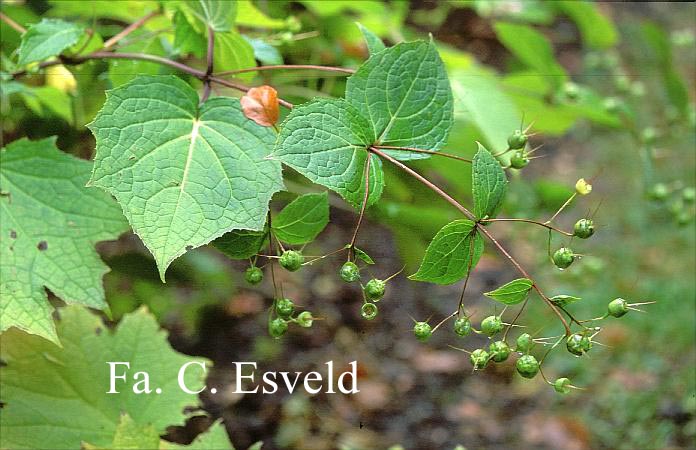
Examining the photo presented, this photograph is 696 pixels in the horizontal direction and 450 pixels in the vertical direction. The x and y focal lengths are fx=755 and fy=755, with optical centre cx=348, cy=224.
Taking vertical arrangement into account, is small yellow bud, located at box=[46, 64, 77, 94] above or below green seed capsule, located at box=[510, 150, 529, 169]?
below

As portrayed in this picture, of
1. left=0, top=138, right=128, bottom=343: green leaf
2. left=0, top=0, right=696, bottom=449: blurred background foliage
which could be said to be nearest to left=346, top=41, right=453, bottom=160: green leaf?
left=0, top=0, right=696, bottom=449: blurred background foliage

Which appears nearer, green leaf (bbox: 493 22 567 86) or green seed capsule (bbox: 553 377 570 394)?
green seed capsule (bbox: 553 377 570 394)

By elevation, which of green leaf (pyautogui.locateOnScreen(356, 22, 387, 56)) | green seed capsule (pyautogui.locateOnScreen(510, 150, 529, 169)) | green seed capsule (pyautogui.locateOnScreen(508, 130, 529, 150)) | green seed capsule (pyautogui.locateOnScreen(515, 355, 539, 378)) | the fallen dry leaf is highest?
green leaf (pyautogui.locateOnScreen(356, 22, 387, 56))

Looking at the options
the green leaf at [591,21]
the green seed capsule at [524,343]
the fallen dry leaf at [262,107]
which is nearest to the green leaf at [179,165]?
the fallen dry leaf at [262,107]

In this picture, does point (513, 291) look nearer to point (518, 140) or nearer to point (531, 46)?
point (518, 140)

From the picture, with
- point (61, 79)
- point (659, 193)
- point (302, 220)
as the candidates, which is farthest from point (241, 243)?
point (659, 193)

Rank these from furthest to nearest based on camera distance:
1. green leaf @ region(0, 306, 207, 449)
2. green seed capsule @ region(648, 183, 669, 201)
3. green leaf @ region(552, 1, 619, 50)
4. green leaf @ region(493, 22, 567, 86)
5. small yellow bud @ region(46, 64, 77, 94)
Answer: green leaf @ region(552, 1, 619, 50), green leaf @ region(493, 22, 567, 86), green seed capsule @ region(648, 183, 669, 201), small yellow bud @ region(46, 64, 77, 94), green leaf @ region(0, 306, 207, 449)

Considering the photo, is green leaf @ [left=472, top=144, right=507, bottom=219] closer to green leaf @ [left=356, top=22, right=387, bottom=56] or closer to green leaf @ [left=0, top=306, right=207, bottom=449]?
green leaf @ [left=356, top=22, right=387, bottom=56]
